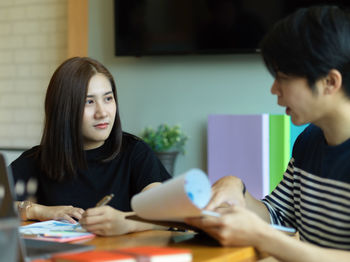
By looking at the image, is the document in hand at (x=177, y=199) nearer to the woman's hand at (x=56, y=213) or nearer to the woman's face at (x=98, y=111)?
the woman's hand at (x=56, y=213)

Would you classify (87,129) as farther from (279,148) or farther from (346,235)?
(279,148)

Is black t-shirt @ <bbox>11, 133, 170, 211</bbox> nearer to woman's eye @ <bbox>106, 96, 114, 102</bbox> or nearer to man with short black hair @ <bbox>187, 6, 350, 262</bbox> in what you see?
woman's eye @ <bbox>106, 96, 114, 102</bbox>

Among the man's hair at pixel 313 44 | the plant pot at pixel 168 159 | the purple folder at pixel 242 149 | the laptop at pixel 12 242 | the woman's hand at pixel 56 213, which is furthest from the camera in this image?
the plant pot at pixel 168 159

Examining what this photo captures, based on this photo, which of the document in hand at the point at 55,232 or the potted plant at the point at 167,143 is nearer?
the document in hand at the point at 55,232

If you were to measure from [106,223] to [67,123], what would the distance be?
68cm

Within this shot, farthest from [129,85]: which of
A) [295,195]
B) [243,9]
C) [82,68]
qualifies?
[295,195]

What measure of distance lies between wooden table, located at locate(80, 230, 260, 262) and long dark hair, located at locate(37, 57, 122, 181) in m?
0.59

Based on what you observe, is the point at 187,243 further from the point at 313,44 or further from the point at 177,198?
→ the point at 313,44

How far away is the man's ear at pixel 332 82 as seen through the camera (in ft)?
4.33

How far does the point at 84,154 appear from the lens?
2043mm

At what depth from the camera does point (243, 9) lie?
3537 millimetres

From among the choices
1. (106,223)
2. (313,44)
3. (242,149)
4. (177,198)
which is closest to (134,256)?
(177,198)

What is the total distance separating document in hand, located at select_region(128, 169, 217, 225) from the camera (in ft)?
3.76

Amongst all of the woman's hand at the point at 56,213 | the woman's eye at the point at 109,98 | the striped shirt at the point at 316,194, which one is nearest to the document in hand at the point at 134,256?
the striped shirt at the point at 316,194
